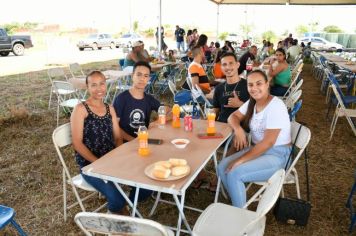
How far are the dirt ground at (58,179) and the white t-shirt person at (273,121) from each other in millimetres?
744

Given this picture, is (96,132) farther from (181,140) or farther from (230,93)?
(230,93)

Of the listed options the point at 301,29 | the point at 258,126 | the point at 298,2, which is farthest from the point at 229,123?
the point at 301,29

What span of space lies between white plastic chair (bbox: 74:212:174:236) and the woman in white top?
48.7 inches

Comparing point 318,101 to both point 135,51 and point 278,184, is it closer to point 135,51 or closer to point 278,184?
point 135,51

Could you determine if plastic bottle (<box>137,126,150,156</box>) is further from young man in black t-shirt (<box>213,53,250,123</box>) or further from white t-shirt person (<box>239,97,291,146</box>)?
young man in black t-shirt (<box>213,53,250,123</box>)

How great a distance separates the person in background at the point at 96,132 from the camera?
7.59 ft

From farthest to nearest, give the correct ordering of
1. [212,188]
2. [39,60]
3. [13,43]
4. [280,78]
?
[13,43]
[39,60]
[280,78]
[212,188]

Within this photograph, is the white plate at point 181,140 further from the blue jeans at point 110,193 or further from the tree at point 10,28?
the tree at point 10,28

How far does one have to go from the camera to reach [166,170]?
5.82ft

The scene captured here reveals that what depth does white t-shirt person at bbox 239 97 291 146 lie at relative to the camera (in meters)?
2.47

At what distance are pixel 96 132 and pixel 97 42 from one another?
22.2 meters

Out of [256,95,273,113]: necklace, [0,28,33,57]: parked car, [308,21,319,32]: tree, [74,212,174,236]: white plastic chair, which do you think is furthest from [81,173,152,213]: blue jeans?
[308,21,319,32]: tree

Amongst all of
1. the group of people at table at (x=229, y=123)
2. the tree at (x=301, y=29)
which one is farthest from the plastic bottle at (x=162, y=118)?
the tree at (x=301, y=29)

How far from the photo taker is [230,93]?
338 cm
